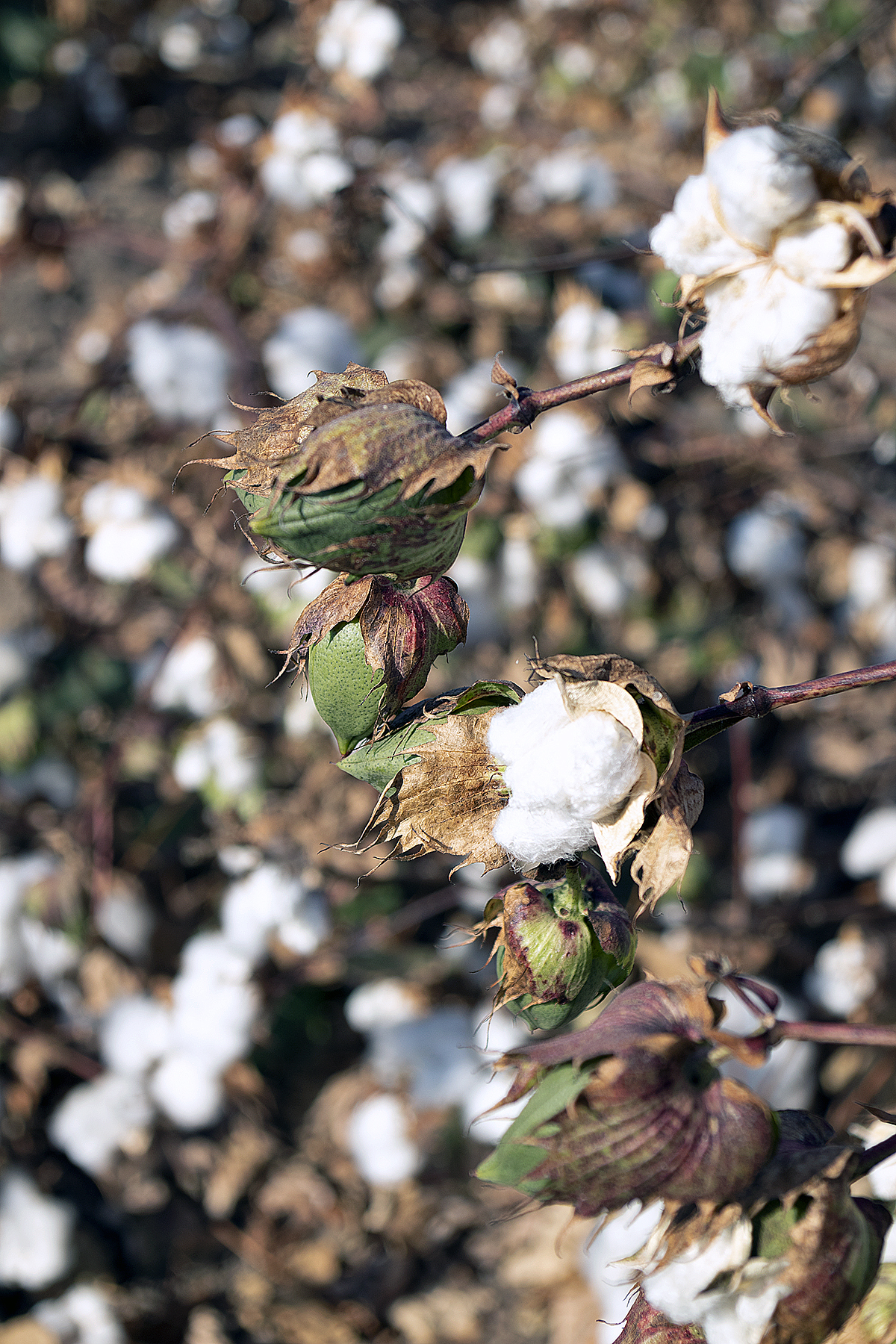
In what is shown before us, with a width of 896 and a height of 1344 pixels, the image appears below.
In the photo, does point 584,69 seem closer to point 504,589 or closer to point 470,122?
point 470,122

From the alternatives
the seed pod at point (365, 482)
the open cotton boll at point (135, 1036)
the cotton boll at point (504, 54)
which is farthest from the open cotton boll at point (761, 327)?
the cotton boll at point (504, 54)

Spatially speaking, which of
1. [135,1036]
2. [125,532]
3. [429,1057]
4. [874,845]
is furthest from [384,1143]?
[125,532]

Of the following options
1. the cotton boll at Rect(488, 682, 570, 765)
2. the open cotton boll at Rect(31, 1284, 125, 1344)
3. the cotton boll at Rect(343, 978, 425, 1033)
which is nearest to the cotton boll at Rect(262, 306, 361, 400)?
the cotton boll at Rect(343, 978, 425, 1033)

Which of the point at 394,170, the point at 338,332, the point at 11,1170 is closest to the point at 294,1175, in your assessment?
the point at 11,1170

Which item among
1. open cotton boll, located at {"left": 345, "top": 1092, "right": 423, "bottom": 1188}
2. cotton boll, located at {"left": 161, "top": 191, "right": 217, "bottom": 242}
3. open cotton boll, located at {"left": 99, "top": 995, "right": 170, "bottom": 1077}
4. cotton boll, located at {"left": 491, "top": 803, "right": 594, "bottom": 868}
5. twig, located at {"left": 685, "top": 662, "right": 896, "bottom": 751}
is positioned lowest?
open cotton boll, located at {"left": 345, "top": 1092, "right": 423, "bottom": 1188}

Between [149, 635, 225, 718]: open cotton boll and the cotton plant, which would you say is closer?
the cotton plant

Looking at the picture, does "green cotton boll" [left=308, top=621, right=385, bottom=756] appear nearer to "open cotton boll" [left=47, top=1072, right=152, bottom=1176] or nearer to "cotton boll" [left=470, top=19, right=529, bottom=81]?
"open cotton boll" [left=47, top=1072, right=152, bottom=1176]

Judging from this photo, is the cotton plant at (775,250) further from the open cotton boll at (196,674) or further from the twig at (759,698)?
the open cotton boll at (196,674)

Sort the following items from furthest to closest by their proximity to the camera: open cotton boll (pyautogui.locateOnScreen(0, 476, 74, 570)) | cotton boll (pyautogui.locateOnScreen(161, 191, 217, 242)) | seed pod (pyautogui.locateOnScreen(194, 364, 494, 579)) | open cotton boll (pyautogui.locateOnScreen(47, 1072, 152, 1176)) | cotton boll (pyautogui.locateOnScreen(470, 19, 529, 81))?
cotton boll (pyautogui.locateOnScreen(470, 19, 529, 81)) → cotton boll (pyautogui.locateOnScreen(161, 191, 217, 242)) → open cotton boll (pyautogui.locateOnScreen(0, 476, 74, 570)) → open cotton boll (pyautogui.locateOnScreen(47, 1072, 152, 1176)) → seed pod (pyautogui.locateOnScreen(194, 364, 494, 579))

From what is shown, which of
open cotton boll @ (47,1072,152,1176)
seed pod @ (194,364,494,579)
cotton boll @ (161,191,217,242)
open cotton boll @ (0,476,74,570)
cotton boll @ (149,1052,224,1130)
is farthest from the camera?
cotton boll @ (161,191,217,242)
